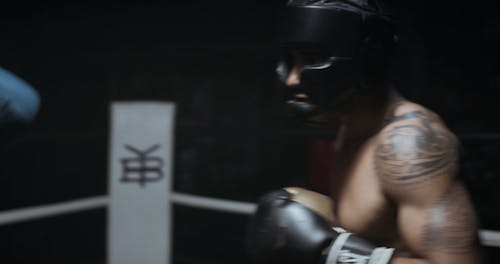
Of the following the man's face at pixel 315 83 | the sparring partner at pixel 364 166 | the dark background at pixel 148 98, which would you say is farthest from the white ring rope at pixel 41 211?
the man's face at pixel 315 83

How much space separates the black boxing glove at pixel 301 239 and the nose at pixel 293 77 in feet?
0.63

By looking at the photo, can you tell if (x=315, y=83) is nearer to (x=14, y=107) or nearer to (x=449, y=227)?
(x=449, y=227)

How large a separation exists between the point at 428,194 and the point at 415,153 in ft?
0.21

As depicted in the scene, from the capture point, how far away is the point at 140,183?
2.09 metres

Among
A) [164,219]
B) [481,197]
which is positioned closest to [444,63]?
[481,197]

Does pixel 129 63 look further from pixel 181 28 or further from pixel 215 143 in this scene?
pixel 215 143

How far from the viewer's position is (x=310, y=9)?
953mm

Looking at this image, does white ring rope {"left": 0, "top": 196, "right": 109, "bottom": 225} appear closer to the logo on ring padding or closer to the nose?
the logo on ring padding

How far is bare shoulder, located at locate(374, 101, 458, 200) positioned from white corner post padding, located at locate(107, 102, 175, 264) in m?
1.26

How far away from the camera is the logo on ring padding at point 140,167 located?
2.08 m

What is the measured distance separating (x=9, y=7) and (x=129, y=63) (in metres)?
0.60

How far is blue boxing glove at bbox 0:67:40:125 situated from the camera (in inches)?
30.6

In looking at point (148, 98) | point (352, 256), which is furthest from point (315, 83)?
point (148, 98)

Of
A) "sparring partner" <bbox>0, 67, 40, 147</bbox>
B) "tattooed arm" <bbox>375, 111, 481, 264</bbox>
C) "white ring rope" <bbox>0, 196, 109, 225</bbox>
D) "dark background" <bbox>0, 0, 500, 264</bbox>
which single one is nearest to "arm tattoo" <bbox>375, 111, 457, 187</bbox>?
"tattooed arm" <bbox>375, 111, 481, 264</bbox>
